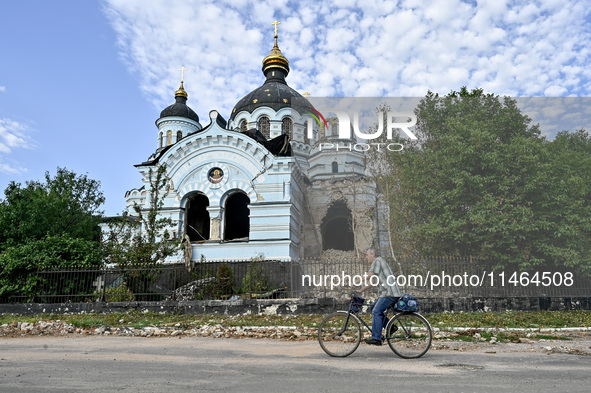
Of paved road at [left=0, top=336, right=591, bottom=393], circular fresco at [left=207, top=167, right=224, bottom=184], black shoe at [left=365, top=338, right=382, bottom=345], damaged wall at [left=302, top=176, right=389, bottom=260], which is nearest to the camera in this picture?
paved road at [left=0, top=336, right=591, bottom=393]

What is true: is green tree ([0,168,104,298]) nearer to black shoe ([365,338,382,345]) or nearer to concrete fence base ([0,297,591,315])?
concrete fence base ([0,297,591,315])

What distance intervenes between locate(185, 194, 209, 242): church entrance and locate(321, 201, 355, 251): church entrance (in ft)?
24.3

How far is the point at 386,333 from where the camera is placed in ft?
20.6

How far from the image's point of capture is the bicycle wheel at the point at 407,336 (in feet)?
20.5

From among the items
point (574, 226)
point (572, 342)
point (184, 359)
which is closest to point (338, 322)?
point (184, 359)

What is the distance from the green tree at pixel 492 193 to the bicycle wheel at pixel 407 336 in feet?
43.0

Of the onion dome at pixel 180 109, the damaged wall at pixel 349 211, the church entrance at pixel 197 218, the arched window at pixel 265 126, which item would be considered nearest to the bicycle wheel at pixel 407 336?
the damaged wall at pixel 349 211

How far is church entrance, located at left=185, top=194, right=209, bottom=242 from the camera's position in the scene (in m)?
25.2

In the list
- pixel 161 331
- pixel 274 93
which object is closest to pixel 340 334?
pixel 161 331

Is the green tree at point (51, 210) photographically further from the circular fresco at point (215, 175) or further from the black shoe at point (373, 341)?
the black shoe at point (373, 341)

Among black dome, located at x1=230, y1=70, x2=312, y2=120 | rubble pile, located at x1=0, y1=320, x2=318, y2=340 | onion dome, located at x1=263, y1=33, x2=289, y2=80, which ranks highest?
onion dome, located at x1=263, y1=33, x2=289, y2=80

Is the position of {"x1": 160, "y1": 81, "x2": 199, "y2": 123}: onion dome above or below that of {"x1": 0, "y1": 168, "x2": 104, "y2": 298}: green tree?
above

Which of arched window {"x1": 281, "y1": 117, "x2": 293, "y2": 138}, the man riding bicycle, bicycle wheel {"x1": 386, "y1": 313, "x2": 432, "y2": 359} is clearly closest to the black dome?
arched window {"x1": 281, "y1": 117, "x2": 293, "y2": 138}

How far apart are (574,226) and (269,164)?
45.0ft
